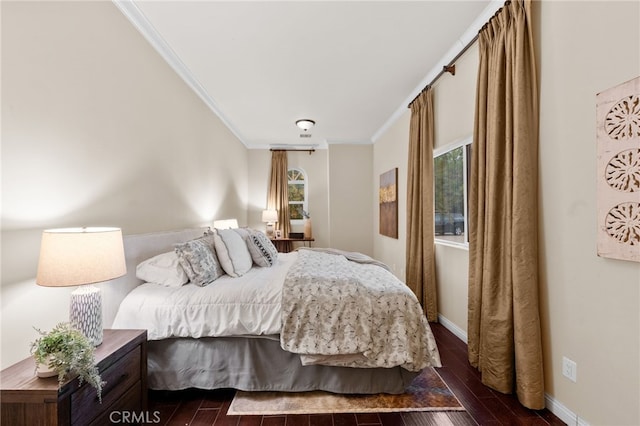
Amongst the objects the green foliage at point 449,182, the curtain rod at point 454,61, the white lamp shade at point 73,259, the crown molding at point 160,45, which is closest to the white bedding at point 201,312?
the white lamp shade at point 73,259

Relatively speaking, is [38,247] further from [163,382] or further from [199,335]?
[163,382]

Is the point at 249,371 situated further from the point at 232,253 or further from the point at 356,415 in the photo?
the point at 232,253

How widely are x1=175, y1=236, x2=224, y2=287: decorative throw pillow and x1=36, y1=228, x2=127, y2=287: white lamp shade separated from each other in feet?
2.46

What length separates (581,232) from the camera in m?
1.62

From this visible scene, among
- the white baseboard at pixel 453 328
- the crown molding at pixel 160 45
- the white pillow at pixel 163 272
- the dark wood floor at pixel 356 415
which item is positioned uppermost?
the crown molding at pixel 160 45

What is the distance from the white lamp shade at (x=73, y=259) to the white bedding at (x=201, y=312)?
2.13ft

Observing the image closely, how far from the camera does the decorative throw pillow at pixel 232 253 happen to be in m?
2.43

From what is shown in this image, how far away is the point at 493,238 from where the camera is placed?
2074 mm

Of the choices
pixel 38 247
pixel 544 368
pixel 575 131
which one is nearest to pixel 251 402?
pixel 38 247

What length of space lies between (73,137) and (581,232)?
9.84 feet

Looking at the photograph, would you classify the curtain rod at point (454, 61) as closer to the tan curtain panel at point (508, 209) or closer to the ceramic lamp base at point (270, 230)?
the tan curtain panel at point (508, 209)

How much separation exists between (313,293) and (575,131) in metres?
1.86

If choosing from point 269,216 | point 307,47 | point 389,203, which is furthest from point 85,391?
point 269,216

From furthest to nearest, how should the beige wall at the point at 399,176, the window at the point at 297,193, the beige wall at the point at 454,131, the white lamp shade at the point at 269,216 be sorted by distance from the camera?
the window at the point at 297,193 → the white lamp shade at the point at 269,216 → the beige wall at the point at 399,176 → the beige wall at the point at 454,131
